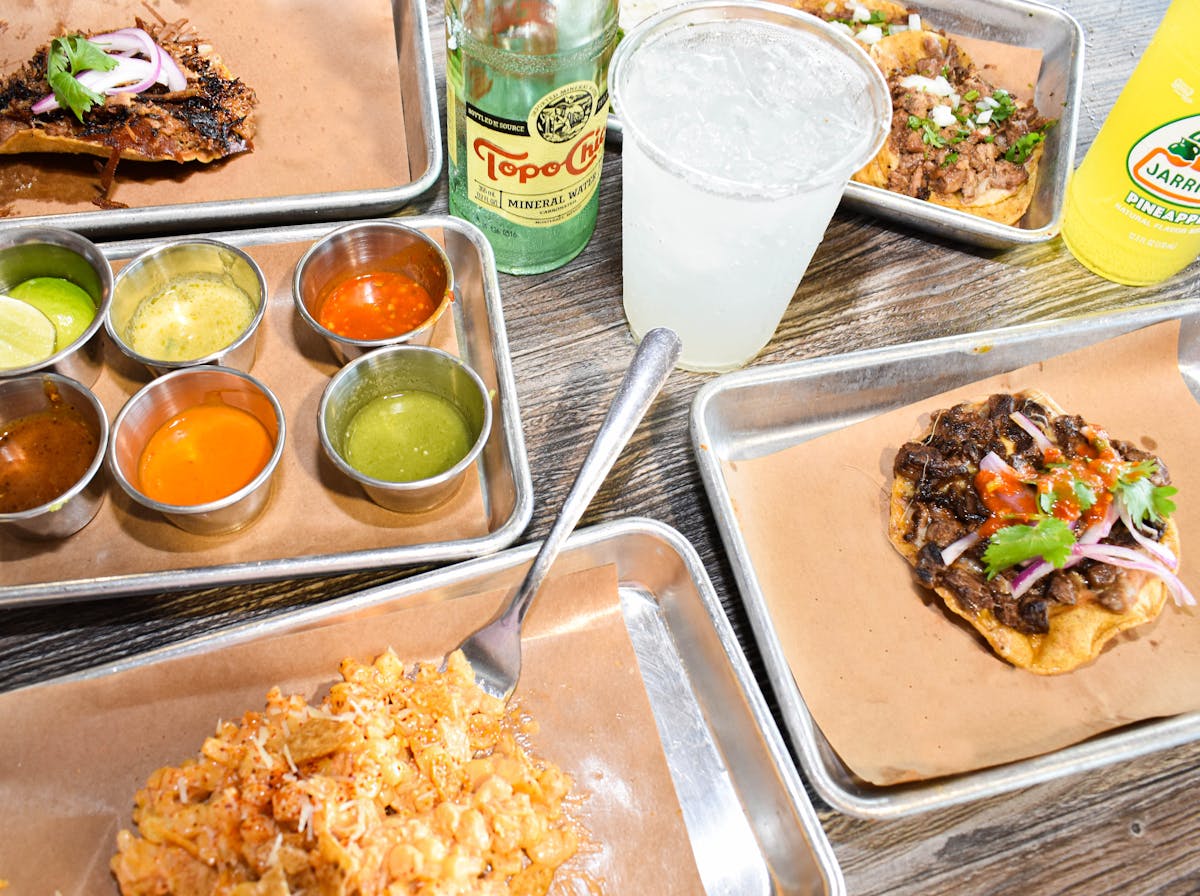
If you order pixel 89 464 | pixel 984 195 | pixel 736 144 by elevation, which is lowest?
pixel 89 464

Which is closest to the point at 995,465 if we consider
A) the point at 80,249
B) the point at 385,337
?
the point at 385,337

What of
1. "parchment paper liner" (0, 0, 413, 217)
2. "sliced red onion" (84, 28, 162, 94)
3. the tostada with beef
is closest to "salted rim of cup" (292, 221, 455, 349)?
"parchment paper liner" (0, 0, 413, 217)

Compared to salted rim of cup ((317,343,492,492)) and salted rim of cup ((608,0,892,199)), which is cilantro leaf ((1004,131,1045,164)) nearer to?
salted rim of cup ((608,0,892,199))

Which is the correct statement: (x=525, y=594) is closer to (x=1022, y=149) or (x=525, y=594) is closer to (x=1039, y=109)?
(x=1022, y=149)

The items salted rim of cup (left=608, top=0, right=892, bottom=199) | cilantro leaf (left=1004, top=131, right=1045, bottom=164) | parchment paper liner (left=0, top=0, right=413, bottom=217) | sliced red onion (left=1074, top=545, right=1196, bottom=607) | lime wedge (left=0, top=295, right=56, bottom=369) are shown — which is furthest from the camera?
cilantro leaf (left=1004, top=131, right=1045, bottom=164)

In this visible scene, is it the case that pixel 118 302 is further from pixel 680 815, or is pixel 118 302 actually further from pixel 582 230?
pixel 680 815
